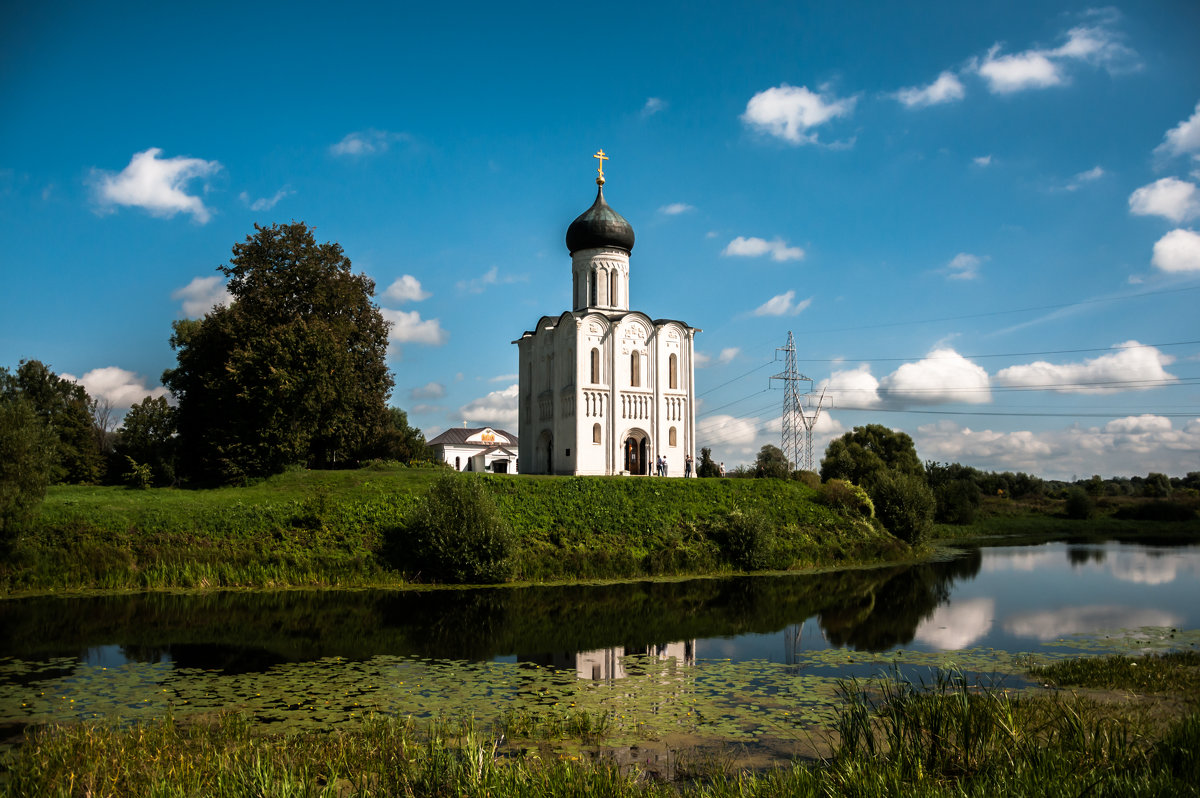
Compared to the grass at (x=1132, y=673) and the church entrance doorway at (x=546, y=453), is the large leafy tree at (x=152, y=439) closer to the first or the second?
the church entrance doorway at (x=546, y=453)

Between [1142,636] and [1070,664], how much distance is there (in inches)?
161

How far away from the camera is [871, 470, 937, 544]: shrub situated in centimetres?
3142

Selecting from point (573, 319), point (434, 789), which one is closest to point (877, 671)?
point (434, 789)

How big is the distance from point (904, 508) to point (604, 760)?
27159 mm

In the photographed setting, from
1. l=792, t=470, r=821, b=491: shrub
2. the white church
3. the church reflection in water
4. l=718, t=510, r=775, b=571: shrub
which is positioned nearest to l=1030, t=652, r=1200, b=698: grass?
the church reflection in water

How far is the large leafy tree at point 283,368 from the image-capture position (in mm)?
26906

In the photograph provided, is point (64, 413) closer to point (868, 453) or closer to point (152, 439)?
point (152, 439)

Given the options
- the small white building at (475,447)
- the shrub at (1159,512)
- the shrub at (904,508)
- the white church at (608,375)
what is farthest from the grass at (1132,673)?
the small white building at (475,447)

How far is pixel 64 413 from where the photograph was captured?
130ft

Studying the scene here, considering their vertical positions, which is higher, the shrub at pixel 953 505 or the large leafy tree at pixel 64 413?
the large leafy tree at pixel 64 413

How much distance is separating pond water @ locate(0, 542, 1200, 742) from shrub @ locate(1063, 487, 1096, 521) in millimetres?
32449

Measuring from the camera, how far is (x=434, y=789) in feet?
20.6

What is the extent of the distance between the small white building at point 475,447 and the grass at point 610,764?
51.9 m

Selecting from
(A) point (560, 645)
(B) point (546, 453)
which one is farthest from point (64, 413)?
(A) point (560, 645)
